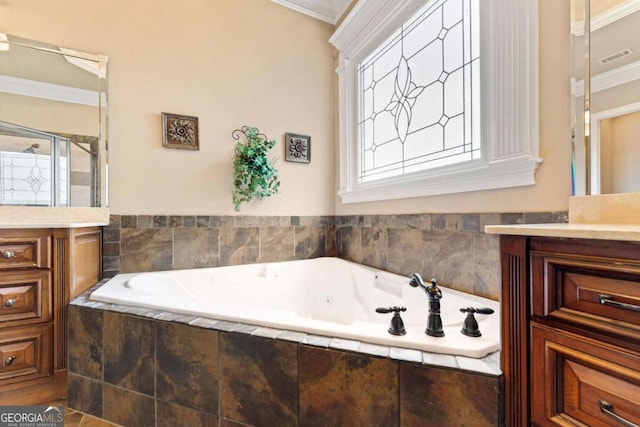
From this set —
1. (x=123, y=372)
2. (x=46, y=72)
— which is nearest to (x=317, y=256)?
(x=123, y=372)

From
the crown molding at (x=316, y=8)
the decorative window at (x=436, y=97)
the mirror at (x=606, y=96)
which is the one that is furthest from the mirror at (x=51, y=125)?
the mirror at (x=606, y=96)

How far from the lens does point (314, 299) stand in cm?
218

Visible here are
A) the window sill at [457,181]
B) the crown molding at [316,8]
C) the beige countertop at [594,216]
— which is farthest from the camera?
the crown molding at [316,8]

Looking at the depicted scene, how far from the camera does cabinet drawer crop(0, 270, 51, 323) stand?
134cm

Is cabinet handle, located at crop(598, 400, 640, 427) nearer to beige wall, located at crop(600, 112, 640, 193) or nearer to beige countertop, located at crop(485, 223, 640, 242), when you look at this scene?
beige countertop, located at crop(485, 223, 640, 242)

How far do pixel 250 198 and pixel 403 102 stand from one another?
1.34 m

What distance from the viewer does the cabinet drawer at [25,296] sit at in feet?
4.39

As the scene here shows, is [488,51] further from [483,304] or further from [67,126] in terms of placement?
[67,126]

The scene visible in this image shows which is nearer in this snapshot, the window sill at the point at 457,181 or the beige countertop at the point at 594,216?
the beige countertop at the point at 594,216

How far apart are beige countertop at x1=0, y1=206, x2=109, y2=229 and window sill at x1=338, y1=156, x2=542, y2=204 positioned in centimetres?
178

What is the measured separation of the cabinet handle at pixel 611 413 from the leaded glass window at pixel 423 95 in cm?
114

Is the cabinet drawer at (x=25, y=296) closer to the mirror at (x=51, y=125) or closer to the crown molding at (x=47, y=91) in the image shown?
the mirror at (x=51, y=125)

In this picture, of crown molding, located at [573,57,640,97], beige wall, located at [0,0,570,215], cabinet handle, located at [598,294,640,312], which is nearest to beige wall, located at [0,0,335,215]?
beige wall, located at [0,0,570,215]

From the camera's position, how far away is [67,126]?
1.83 m
